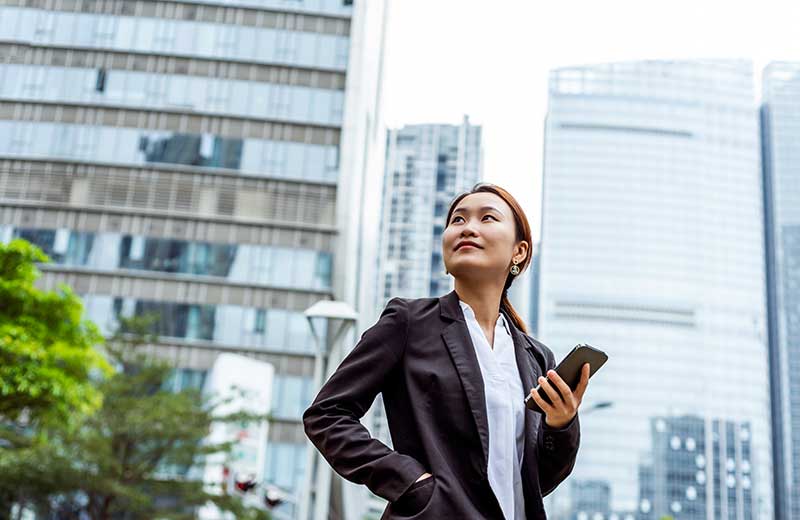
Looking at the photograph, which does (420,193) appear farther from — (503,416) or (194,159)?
(503,416)

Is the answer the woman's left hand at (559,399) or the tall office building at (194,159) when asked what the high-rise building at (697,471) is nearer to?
the tall office building at (194,159)

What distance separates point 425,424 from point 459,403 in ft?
0.26

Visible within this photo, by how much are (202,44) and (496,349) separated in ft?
121

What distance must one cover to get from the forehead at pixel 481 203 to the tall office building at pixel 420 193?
92335 mm

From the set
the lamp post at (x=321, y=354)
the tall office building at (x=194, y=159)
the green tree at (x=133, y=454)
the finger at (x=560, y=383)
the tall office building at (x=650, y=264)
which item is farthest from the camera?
the tall office building at (x=650, y=264)

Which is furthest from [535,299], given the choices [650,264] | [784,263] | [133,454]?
[133,454]

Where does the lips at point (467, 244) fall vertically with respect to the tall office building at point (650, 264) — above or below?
below

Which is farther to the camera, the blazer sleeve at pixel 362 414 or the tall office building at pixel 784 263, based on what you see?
the tall office building at pixel 784 263

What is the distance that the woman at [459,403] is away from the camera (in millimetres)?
1774

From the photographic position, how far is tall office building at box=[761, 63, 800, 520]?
103m

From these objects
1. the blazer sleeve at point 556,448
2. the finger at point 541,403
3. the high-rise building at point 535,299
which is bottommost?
the blazer sleeve at point 556,448

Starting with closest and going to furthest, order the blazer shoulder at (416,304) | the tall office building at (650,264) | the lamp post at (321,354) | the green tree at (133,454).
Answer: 1. the blazer shoulder at (416,304)
2. the lamp post at (321,354)
3. the green tree at (133,454)
4. the tall office building at (650,264)

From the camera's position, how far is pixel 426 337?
1.96m

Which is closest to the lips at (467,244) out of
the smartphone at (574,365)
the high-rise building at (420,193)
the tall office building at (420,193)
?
Result: the smartphone at (574,365)
